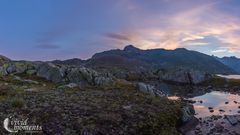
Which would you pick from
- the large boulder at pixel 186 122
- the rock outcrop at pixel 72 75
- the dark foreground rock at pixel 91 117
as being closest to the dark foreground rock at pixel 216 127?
the large boulder at pixel 186 122

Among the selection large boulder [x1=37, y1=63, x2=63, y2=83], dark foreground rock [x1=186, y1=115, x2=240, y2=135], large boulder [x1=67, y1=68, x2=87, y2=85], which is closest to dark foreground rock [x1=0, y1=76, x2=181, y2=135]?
dark foreground rock [x1=186, y1=115, x2=240, y2=135]

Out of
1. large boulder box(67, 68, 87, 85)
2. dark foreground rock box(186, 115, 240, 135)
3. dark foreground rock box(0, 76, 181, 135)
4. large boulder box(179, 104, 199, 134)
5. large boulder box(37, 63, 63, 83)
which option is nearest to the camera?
dark foreground rock box(0, 76, 181, 135)

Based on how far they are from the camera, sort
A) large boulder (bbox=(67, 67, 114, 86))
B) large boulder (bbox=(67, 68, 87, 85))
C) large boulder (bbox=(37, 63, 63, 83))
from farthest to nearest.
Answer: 1. large boulder (bbox=(37, 63, 63, 83))
2. large boulder (bbox=(67, 68, 87, 85))
3. large boulder (bbox=(67, 67, 114, 86))

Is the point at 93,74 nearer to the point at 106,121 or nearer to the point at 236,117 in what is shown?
the point at 236,117

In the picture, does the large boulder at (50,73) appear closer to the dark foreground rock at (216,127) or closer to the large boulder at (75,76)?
the large boulder at (75,76)

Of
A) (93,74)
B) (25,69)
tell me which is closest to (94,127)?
(93,74)

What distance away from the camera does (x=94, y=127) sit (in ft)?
126

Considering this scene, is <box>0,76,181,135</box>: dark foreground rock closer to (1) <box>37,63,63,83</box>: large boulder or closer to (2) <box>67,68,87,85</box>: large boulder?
(2) <box>67,68,87,85</box>: large boulder

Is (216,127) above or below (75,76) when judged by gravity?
below

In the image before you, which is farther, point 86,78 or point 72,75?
point 72,75

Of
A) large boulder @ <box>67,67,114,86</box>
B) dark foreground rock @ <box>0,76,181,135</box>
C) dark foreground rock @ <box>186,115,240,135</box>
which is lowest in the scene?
dark foreground rock @ <box>186,115,240,135</box>

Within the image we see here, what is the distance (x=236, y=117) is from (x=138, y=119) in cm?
2411

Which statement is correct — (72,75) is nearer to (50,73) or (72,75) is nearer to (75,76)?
(75,76)

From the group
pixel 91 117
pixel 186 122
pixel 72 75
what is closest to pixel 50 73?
pixel 72 75
